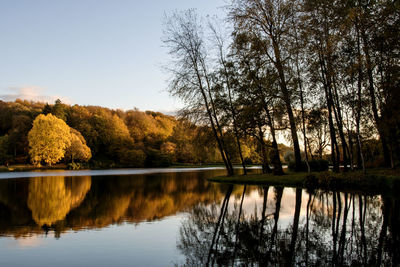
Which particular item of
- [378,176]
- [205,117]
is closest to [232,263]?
[378,176]

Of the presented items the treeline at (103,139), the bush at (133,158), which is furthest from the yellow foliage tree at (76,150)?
the bush at (133,158)

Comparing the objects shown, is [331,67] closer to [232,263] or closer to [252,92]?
[252,92]

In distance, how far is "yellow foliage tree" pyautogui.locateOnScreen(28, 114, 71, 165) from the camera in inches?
2466

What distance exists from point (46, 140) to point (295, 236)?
6235 centimetres

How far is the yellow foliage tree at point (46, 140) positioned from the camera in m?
62.6

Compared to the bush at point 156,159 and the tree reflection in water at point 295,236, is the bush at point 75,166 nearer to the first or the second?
the bush at point 156,159

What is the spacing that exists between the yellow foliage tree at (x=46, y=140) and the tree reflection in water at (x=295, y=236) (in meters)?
57.3

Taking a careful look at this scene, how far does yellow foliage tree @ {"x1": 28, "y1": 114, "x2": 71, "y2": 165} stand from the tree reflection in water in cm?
5731

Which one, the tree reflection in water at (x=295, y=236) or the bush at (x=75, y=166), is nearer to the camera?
the tree reflection in water at (x=295, y=236)

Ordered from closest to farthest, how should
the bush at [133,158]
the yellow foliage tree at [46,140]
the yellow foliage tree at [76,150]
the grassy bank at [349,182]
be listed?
the grassy bank at [349,182], the yellow foliage tree at [46,140], the yellow foliage tree at [76,150], the bush at [133,158]

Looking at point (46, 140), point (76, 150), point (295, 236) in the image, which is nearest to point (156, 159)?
point (76, 150)

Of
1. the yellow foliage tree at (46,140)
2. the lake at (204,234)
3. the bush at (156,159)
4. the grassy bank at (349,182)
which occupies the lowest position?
the lake at (204,234)

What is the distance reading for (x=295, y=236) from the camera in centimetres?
782

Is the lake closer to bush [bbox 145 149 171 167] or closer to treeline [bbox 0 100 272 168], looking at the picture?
treeline [bbox 0 100 272 168]
